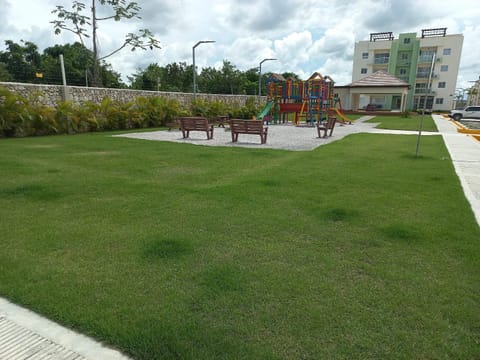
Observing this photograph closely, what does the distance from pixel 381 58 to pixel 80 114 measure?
62.7 meters

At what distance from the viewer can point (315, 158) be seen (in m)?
8.98

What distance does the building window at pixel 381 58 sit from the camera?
2470 inches

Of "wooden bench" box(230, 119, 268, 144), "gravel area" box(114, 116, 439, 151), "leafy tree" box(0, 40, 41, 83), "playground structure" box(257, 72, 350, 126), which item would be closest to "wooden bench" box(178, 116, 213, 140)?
"gravel area" box(114, 116, 439, 151)

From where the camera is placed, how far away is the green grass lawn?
7.34ft

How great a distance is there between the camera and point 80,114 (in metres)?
15.1

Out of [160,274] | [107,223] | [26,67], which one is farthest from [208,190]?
[26,67]

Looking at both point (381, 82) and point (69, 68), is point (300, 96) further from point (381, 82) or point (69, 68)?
point (69, 68)

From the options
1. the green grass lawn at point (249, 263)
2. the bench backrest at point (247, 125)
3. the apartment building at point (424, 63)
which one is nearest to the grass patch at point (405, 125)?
the bench backrest at point (247, 125)

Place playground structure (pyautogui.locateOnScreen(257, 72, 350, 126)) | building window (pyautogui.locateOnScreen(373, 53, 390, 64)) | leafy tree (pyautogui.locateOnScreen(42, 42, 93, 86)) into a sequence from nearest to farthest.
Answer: playground structure (pyautogui.locateOnScreen(257, 72, 350, 126)) → leafy tree (pyautogui.locateOnScreen(42, 42, 93, 86)) → building window (pyautogui.locateOnScreen(373, 53, 390, 64))

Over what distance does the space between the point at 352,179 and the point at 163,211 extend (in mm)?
3841

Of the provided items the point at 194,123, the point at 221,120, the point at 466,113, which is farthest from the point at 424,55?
the point at 194,123

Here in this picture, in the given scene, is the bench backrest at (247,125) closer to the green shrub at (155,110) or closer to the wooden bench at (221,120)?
the green shrub at (155,110)

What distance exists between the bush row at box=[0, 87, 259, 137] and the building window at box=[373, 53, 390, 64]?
5298cm

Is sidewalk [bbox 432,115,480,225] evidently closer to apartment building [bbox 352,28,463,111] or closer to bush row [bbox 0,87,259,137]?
bush row [bbox 0,87,259,137]
